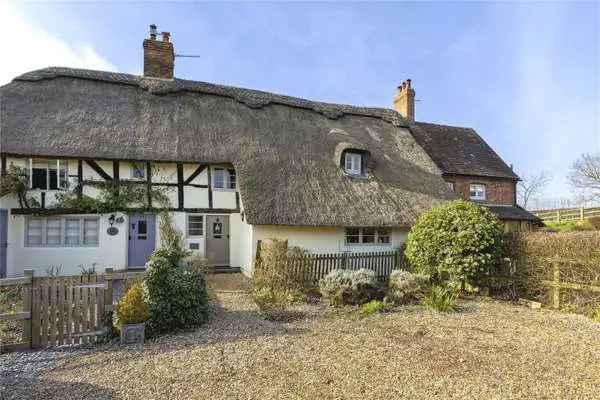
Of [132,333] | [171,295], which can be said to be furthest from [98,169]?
[132,333]

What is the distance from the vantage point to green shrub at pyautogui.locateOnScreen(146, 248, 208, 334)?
20.2ft

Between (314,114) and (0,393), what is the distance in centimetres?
1529

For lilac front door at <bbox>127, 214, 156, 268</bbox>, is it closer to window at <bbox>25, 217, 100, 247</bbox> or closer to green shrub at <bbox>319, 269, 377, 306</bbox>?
window at <bbox>25, 217, 100, 247</bbox>

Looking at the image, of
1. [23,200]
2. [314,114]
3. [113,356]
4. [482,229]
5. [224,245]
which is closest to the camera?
[113,356]

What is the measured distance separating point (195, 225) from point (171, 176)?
81.2 inches

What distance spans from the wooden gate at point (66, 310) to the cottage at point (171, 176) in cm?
566

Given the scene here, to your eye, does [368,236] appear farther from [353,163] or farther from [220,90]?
[220,90]

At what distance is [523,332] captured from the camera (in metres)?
6.77

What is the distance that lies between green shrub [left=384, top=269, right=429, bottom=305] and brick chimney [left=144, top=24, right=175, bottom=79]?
13002mm

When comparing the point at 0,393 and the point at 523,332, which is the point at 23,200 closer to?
the point at 0,393

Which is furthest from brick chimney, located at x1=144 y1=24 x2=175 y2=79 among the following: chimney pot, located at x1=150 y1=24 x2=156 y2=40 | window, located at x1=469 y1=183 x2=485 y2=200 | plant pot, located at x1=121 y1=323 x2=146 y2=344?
window, located at x1=469 y1=183 x2=485 y2=200

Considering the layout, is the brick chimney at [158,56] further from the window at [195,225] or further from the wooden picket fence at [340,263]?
the wooden picket fence at [340,263]

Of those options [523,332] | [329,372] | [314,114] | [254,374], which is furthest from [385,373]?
[314,114]

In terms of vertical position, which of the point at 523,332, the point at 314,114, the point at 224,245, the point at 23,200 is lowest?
the point at 523,332
